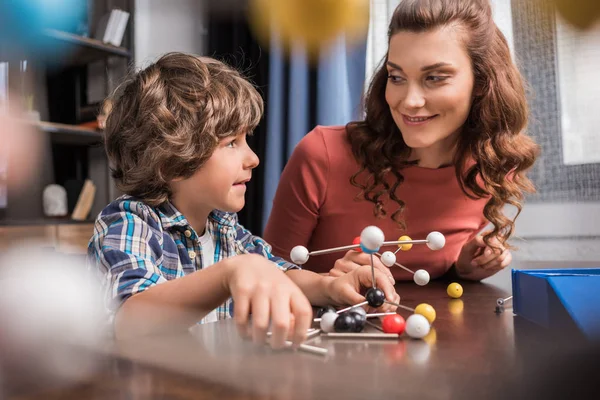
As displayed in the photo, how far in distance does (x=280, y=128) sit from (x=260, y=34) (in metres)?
0.30

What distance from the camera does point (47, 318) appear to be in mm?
310

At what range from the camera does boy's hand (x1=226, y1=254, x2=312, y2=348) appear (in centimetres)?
27

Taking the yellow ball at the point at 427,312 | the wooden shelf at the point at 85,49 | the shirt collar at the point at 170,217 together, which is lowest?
the yellow ball at the point at 427,312

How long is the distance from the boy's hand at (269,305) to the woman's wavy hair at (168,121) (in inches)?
13.2

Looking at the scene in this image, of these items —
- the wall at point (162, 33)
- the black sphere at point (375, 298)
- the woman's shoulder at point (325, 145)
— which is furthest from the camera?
the wall at point (162, 33)

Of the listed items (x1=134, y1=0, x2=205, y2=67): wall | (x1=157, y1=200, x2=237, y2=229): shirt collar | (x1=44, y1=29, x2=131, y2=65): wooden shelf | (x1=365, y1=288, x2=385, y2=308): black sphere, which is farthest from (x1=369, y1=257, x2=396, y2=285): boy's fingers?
(x1=44, y1=29, x2=131, y2=65): wooden shelf

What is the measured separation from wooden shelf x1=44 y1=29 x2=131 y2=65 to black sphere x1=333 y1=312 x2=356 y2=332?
1410 mm

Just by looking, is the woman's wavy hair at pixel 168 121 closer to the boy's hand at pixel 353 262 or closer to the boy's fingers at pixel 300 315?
the boy's hand at pixel 353 262

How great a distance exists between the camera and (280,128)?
5.68ft

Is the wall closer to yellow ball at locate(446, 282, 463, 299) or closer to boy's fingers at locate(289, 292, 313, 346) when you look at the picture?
yellow ball at locate(446, 282, 463, 299)

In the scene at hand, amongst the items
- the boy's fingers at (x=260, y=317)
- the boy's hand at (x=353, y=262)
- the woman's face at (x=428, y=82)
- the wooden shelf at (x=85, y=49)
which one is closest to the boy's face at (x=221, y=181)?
the boy's hand at (x=353, y=262)

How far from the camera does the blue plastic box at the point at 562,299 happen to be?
32 centimetres

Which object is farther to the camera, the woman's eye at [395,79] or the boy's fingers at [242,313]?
the woman's eye at [395,79]

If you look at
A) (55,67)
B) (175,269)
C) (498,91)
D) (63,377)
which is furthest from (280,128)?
(63,377)
